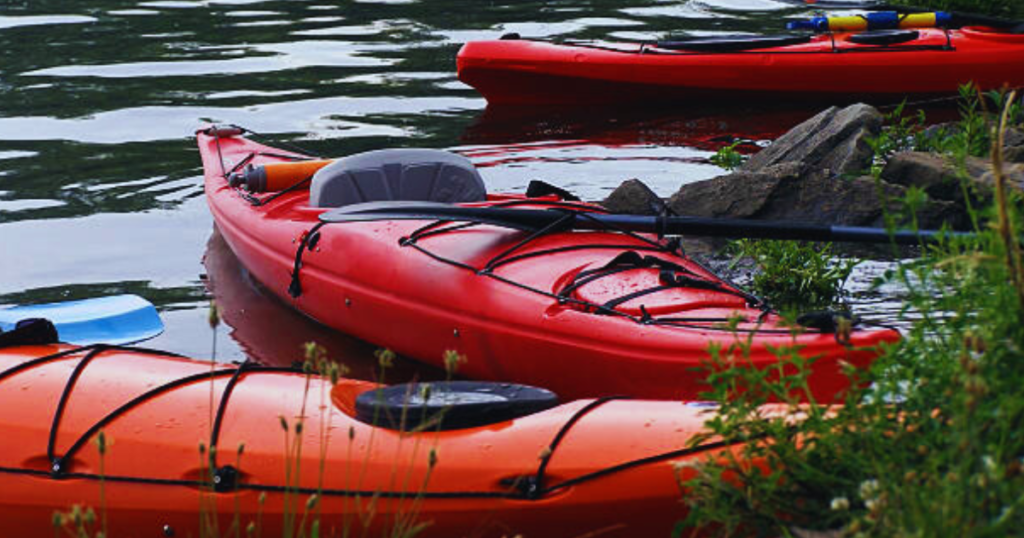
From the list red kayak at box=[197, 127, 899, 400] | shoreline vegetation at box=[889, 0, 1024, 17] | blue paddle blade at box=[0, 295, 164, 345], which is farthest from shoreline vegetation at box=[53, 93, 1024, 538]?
shoreline vegetation at box=[889, 0, 1024, 17]

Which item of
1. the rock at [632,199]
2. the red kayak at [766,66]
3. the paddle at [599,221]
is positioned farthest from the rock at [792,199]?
the red kayak at [766,66]

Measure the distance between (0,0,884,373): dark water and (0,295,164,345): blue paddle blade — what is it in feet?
0.92

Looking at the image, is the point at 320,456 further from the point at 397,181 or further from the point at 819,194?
the point at 819,194

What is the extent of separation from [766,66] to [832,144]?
8.34 feet

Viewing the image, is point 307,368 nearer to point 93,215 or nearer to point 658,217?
point 658,217

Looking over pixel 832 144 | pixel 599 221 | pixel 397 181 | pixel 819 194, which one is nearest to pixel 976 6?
pixel 832 144

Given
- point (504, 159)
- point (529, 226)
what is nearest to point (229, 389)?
point (529, 226)

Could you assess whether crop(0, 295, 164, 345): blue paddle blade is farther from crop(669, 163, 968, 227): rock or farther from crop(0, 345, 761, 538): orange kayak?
crop(669, 163, 968, 227): rock

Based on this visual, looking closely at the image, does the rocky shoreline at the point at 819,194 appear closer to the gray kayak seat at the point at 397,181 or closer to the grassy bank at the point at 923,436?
the gray kayak seat at the point at 397,181

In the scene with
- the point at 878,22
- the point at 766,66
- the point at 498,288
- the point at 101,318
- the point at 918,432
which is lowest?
the point at 101,318

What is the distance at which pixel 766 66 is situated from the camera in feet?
33.8

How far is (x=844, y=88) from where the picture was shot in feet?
33.9

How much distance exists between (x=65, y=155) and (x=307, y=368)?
282 inches

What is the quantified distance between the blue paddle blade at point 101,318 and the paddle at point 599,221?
0.81m
